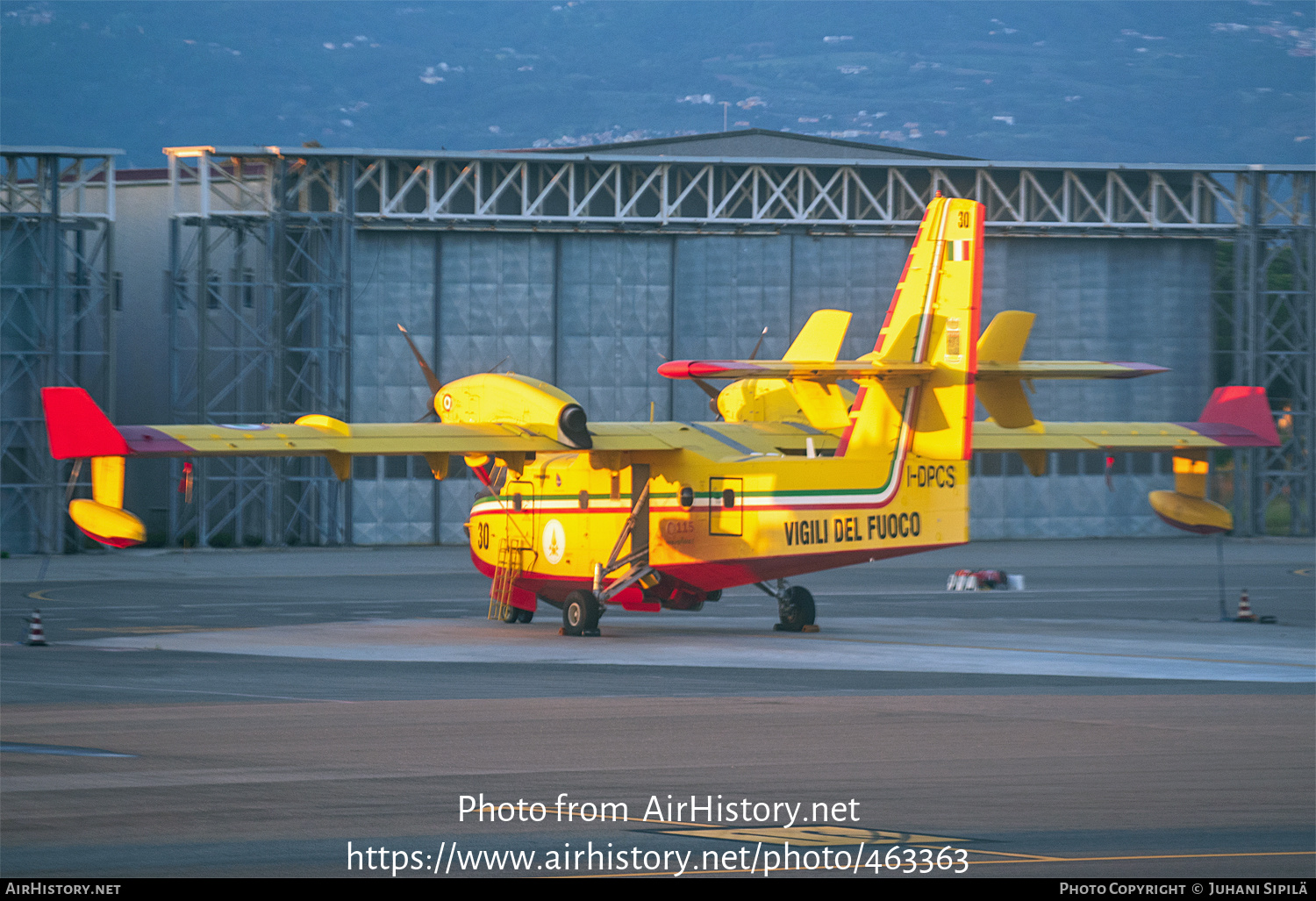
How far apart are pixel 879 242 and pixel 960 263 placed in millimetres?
28789

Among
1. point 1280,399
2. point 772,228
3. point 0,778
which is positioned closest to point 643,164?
point 772,228

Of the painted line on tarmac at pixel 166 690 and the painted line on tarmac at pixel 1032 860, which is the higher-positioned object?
the painted line on tarmac at pixel 1032 860

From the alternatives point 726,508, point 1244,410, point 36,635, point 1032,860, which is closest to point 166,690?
point 36,635

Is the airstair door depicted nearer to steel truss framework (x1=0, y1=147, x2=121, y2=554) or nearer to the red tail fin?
the red tail fin

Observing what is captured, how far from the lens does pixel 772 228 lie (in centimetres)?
4862

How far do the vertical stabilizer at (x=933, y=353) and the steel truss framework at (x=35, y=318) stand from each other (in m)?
30.1

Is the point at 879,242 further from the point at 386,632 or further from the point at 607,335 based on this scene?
the point at 386,632

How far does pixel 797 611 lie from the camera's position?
2378 centimetres

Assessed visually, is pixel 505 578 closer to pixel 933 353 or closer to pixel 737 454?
pixel 737 454

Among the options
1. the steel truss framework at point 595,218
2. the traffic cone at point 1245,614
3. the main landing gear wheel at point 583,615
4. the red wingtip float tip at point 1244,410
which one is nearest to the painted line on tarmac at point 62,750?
the main landing gear wheel at point 583,615

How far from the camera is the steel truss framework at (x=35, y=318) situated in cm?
4262

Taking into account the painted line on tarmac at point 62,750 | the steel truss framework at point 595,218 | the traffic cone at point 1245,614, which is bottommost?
the traffic cone at point 1245,614

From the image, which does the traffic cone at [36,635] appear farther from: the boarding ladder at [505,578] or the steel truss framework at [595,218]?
the steel truss framework at [595,218]

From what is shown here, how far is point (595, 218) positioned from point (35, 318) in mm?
17356
